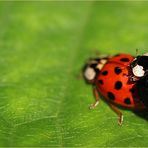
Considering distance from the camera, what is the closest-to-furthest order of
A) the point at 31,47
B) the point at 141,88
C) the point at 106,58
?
the point at 141,88
the point at 106,58
the point at 31,47

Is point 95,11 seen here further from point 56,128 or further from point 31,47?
point 56,128

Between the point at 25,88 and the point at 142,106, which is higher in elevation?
the point at 142,106

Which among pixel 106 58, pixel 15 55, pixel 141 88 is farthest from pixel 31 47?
pixel 141 88

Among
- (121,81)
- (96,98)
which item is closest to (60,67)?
(96,98)

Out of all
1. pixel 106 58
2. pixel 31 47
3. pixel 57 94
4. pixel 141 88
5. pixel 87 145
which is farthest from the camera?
pixel 31 47

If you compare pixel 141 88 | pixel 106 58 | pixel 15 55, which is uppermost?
pixel 141 88

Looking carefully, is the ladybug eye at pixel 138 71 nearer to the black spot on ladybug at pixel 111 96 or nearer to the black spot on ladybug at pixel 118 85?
the black spot on ladybug at pixel 118 85

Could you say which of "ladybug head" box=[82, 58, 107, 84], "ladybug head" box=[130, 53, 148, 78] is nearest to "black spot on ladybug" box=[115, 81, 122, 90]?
"ladybug head" box=[130, 53, 148, 78]

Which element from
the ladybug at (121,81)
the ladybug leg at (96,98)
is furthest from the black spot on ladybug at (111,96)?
the ladybug leg at (96,98)
